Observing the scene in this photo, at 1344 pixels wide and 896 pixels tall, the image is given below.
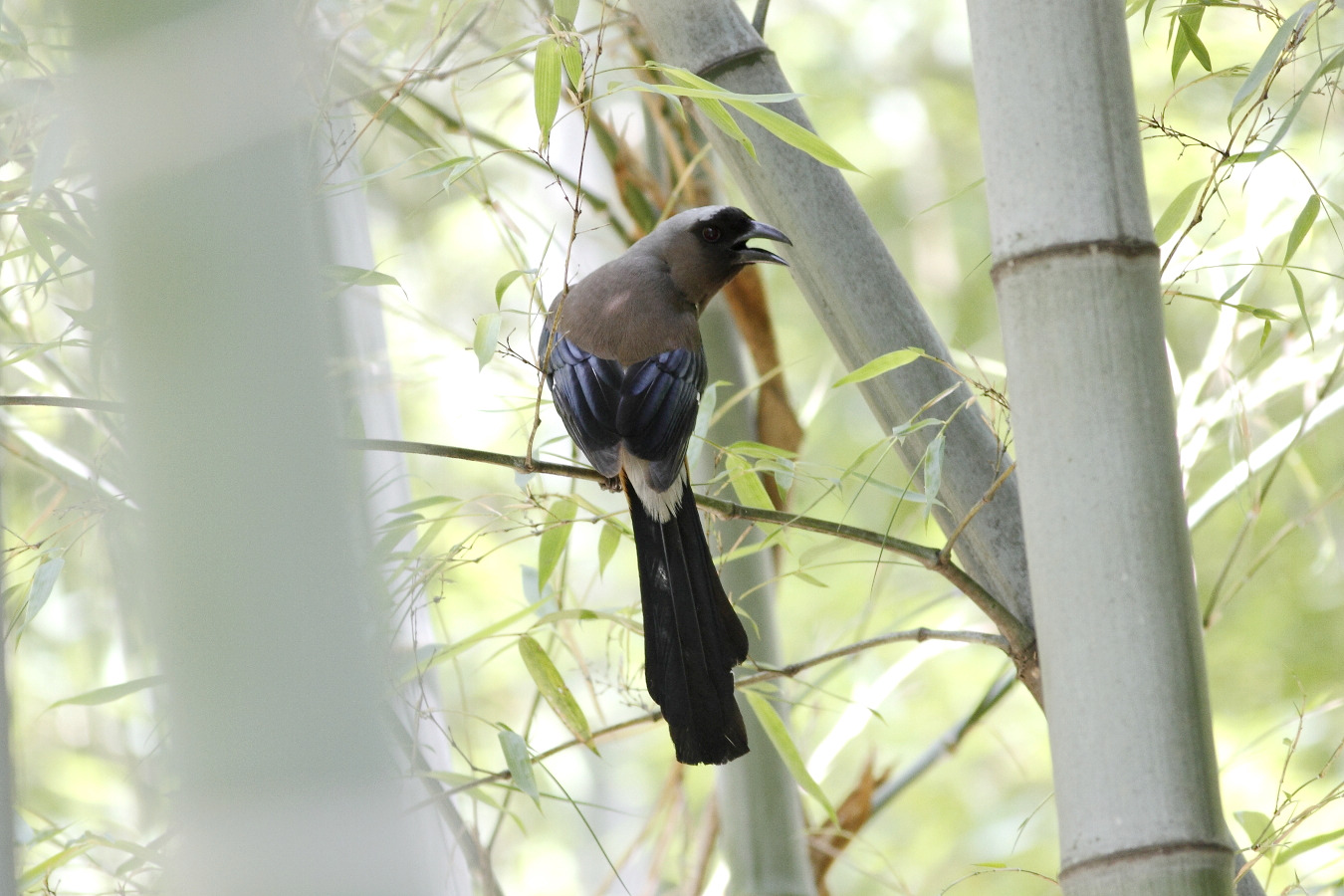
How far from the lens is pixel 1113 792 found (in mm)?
925

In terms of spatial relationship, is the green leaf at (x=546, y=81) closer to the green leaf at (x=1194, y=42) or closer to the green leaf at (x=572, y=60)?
the green leaf at (x=572, y=60)

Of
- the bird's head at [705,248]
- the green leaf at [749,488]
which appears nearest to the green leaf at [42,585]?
the green leaf at [749,488]

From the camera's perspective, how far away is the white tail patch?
5.85ft

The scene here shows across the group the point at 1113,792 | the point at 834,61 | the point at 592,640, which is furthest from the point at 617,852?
the point at 1113,792

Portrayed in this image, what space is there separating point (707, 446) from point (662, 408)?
11 centimetres

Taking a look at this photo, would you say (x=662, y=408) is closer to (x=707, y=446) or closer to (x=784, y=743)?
(x=707, y=446)

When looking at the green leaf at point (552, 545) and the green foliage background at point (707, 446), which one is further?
the green leaf at point (552, 545)

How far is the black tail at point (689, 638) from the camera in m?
1.47

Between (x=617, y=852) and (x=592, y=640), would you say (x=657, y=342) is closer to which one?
(x=592, y=640)

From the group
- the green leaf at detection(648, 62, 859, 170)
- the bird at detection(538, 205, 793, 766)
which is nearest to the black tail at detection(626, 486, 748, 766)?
the bird at detection(538, 205, 793, 766)

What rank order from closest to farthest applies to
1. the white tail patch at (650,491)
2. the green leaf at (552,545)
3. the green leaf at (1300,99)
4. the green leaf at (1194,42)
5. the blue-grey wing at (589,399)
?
the green leaf at (1300,99)
the green leaf at (1194,42)
the green leaf at (552,545)
the white tail patch at (650,491)
the blue-grey wing at (589,399)

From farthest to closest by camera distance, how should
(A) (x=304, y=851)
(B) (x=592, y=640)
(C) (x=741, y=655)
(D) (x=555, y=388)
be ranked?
(B) (x=592, y=640), (D) (x=555, y=388), (C) (x=741, y=655), (A) (x=304, y=851)

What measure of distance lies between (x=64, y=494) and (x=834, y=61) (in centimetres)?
429

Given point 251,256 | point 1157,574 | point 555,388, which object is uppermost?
point 555,388
